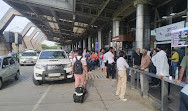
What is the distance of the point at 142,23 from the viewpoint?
1090 centimetres

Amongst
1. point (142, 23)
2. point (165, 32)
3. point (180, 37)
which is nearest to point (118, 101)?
point (180, 37)

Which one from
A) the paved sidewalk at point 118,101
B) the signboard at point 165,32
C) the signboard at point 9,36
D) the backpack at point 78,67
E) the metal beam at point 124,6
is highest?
the metal beam at point 124,6

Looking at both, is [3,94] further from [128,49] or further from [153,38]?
[128,49]

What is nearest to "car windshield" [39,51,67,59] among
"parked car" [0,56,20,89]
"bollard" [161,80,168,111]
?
"parked car" [0,56,20,89]

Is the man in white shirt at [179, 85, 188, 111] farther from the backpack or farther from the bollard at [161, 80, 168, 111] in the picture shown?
the backpack

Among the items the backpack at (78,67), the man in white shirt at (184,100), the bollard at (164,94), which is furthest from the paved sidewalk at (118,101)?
the man in white shirt at (184,100)

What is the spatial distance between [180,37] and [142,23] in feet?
25.1

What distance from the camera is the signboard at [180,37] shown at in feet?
11.6

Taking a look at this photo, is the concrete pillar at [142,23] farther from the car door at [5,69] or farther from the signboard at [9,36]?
the signboard at [9,36]

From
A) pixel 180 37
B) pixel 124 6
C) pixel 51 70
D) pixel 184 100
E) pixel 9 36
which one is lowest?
pixel 51 70

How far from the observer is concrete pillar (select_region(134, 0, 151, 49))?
1065 centimetres

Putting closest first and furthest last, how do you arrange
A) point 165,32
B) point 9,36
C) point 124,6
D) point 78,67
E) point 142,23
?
point 78,67 < point 165,32 < point 142,23 < point 124,6 < point 9,36

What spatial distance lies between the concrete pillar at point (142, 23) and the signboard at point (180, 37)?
284 inches

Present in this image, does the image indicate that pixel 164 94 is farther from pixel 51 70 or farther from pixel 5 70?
pixel 5 70
